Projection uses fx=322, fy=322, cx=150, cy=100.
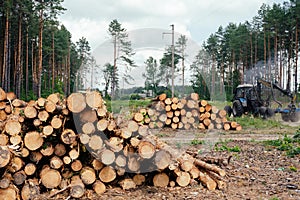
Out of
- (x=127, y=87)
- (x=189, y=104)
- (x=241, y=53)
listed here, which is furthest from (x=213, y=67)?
(x=189, y=104)

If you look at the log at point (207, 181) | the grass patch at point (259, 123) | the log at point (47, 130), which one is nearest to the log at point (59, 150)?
the log at point (47, 130)

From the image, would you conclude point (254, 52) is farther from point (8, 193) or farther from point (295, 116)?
point (8, 193)

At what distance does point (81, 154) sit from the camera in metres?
5.09

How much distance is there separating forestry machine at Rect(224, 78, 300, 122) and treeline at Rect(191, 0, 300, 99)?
37.1ft

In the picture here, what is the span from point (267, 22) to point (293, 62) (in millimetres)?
5109

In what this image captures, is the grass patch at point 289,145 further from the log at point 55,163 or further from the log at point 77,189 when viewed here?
the log at point 55,163

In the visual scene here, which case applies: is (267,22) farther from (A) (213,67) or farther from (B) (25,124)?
(B) (25,124)

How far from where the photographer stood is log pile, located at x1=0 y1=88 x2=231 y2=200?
472 centimetres

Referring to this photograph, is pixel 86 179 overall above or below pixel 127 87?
below

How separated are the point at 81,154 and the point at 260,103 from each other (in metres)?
12.9

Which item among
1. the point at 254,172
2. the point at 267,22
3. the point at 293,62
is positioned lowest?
the point at 254,172

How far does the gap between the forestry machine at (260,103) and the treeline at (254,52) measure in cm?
1130

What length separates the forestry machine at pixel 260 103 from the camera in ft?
51.1

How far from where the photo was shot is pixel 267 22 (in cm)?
3403
